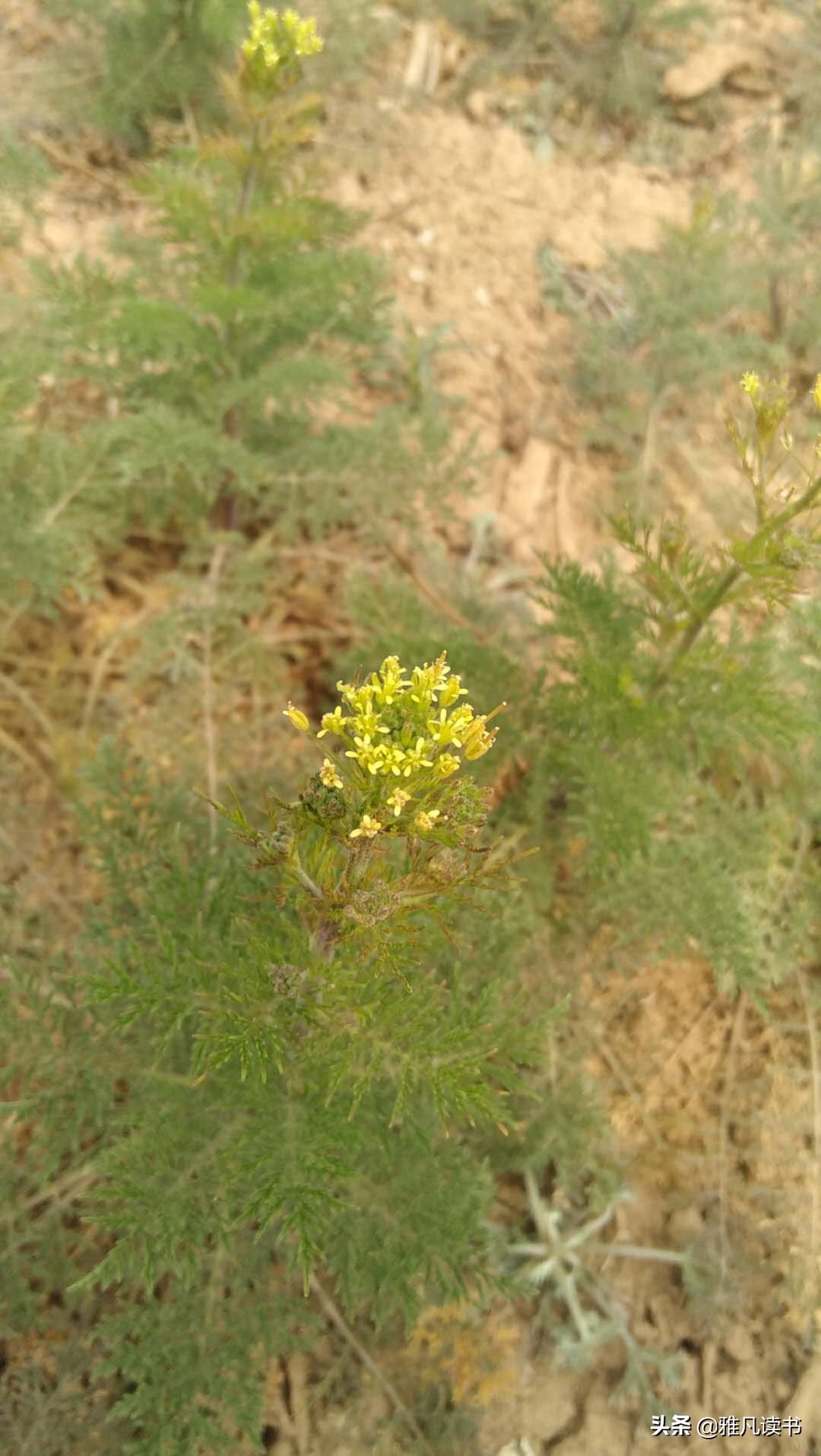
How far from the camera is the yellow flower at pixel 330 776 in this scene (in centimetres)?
147

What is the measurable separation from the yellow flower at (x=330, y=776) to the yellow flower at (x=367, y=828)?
61mm

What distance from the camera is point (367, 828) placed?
1.47 metres

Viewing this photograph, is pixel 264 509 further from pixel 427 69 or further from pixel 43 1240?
pixel 427 69

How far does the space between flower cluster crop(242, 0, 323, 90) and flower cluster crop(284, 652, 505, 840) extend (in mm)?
1732

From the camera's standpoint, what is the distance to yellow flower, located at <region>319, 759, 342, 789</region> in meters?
1.47

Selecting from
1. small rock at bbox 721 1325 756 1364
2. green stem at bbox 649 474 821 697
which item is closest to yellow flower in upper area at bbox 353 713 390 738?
green stem at bbox 649 474 821 697

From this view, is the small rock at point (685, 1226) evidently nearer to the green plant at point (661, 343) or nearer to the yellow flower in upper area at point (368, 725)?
the yellow flower in upper area at point (368, 725)

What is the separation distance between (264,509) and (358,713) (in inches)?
81.8

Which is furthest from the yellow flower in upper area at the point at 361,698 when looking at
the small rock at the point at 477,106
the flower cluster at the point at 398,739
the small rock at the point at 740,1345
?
the small rock at the point at 477,106

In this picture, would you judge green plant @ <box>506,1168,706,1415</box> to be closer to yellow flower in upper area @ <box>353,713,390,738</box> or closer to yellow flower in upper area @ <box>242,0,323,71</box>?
yellow flower in upper area @ <box>353,713,390,738</box>

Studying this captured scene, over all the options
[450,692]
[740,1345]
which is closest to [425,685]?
[450,692]

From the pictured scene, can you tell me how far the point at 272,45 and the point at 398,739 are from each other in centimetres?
186

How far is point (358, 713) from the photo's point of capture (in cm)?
149

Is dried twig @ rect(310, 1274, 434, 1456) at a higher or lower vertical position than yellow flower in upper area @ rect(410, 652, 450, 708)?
lower
